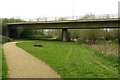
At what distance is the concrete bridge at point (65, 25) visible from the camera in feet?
175

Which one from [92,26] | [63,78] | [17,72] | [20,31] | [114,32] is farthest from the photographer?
[20,31]

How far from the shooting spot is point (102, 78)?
12.9 metres

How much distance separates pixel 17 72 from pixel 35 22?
55.3 metres

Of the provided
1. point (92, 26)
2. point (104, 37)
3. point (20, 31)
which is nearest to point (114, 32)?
point (104, 37)

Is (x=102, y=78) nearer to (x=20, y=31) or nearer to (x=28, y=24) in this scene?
(x=28, y=24)

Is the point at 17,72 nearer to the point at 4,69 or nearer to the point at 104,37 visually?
the point at 4,69

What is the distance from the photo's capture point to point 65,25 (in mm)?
62125

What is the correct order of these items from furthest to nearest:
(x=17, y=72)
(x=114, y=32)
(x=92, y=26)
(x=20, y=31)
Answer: (x=20, y=31)
(x=114, y=32)
(x=92, y=26)
(x=17, y=72)

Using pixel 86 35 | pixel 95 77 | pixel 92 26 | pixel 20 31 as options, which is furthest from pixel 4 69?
pixel 20 31

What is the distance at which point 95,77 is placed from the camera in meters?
13.1

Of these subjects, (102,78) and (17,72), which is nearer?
(102,78)

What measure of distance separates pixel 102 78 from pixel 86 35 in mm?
54781

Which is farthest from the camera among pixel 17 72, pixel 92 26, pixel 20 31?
pixel 20 31

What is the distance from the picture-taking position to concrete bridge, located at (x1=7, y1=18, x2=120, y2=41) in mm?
53325
